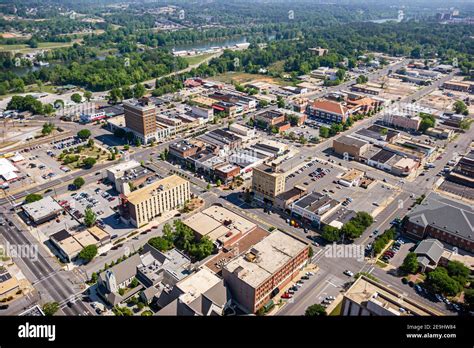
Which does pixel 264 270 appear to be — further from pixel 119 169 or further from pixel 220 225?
pixel 119 169

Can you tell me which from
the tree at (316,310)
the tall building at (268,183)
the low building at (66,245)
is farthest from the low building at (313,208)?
the low building at (66,245)

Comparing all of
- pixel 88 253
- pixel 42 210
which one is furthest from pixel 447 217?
pixel 42 210

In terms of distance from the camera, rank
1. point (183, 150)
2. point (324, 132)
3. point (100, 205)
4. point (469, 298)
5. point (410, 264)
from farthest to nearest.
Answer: point (324, 132), point (183, 150), point (100, 205), point (410, 264), point (469, 298)

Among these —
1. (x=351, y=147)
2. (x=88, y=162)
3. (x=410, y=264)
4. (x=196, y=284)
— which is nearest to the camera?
(x=196, y=284)

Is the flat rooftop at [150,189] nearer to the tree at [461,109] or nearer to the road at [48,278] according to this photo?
the road at [48,278]

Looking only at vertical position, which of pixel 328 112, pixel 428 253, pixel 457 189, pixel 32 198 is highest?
pixel 328 112

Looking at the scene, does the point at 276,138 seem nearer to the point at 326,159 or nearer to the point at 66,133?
the point at 326,159
